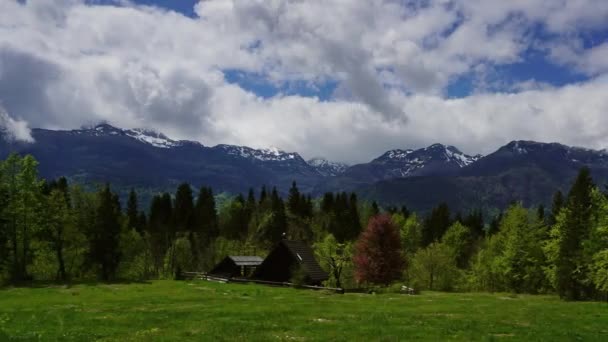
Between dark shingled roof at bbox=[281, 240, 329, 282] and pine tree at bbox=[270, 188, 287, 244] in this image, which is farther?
pine tree at bbox=[270, 188, 287, 244]

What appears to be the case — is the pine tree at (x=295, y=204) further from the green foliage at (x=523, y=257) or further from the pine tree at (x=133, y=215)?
the green foliage at (x=523, y=257)

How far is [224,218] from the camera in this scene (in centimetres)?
15400

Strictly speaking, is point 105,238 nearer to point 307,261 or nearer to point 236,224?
point 307,261

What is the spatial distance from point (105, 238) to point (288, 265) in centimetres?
3110

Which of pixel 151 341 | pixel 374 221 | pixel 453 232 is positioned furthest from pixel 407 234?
pixel 151 341

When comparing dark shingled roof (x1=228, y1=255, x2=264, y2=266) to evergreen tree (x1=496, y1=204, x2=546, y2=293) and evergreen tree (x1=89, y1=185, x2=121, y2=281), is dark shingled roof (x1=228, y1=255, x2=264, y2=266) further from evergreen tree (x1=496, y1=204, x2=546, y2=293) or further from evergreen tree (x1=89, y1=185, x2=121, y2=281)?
evergreen tree (x1=496, y1=204, x2=546, y2=293)

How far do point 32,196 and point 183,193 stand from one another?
196 feet

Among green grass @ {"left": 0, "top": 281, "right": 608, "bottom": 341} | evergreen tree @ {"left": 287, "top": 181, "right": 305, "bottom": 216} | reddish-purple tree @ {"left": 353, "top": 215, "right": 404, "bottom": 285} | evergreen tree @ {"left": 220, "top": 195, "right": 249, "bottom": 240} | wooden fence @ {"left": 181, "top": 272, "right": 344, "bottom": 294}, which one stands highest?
evergreen tree @ {"left": 287, "top": 181, "right": 305, "bottom": 216}

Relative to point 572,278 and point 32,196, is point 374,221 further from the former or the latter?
point 32,196

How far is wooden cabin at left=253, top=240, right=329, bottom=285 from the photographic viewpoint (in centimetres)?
7488

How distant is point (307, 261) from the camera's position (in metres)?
76.9

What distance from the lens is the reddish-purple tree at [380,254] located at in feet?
236

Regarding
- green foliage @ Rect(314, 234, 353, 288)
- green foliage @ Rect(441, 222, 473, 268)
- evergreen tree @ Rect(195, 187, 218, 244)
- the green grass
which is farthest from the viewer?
evergreen tree @ Rect(195, 187, 218, 244)

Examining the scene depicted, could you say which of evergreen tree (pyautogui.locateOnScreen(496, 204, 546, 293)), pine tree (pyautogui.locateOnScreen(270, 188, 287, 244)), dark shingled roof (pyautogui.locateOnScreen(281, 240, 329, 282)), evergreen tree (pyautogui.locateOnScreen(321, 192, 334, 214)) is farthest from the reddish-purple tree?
evergreen tree (pyautogui.locateOnScreen(321, 192, 334, 214))
